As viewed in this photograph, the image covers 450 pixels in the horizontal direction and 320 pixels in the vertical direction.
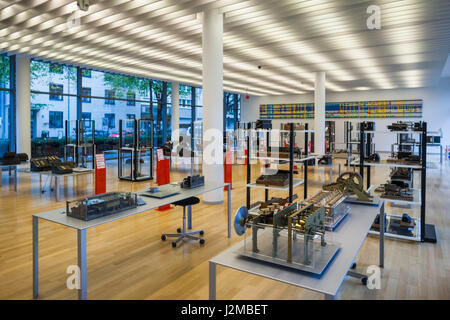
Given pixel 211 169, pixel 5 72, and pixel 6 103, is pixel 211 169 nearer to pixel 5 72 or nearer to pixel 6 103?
pixel 6 103

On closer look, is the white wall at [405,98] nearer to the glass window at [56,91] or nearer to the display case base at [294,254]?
the glass window at [56,91]

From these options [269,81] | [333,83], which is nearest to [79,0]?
[269,81]

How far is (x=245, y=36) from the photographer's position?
774cm

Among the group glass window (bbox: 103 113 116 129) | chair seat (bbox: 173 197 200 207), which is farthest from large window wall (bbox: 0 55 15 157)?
chair seat (bbox: 173 197 200 207)

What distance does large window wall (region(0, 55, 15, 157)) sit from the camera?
10.2m

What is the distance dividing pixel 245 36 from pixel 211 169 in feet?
11.5

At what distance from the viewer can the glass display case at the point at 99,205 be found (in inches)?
110

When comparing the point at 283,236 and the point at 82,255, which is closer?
the point at 283,236

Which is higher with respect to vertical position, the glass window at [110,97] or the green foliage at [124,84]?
the green foliage at [124,84]

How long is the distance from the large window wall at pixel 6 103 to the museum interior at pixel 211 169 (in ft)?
0.13

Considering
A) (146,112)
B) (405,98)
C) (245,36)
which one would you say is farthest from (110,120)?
(405,98)

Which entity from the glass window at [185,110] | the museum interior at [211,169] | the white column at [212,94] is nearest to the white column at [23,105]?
the museum interior at [211,169]

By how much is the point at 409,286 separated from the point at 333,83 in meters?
13.7
